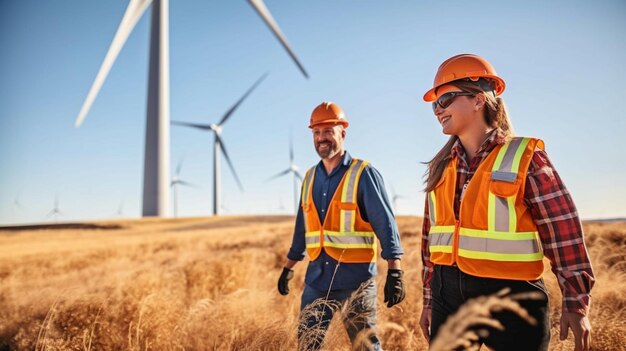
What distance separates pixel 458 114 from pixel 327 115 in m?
1.70

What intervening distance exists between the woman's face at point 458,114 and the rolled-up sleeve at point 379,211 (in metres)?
1.10

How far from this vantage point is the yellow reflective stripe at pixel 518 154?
1.93m

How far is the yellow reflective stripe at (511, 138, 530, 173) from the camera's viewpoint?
193 cm

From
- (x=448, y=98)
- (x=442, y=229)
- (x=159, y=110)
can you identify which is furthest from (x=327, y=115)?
(x=159, y=110)

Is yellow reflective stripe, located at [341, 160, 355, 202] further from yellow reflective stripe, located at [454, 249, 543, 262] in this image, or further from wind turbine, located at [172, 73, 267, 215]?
wind turbine, located at [172, 73, 267, 215]

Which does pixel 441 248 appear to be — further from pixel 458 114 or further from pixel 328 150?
pixel 328 150

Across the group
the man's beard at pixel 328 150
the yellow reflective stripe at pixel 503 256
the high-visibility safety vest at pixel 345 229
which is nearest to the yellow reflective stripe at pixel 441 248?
the yellow reflective stripe at pixel 503 256

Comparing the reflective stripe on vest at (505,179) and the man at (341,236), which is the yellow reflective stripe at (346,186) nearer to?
the man at (341,236)

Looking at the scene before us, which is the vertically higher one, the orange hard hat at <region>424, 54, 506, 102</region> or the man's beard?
the orange hard hat at <region>424, 54, 506, 102</region>

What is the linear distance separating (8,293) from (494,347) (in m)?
9.61

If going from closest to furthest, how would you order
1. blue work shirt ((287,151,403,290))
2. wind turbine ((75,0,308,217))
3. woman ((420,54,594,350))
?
woman ((420,54,594,350)) → blue work shirt ((287,151,403,290)) → wind turbine ((75,0,308,217))

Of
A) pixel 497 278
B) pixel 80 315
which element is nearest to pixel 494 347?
pixel 497 278

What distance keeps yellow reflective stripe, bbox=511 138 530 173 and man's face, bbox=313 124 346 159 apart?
1878 millimetres

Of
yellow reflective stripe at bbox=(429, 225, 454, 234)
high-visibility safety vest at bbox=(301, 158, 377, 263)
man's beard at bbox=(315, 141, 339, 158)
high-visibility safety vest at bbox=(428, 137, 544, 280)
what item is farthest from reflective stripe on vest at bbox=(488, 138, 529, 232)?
man's beard at bbox=(315, 141, 339, 158)
